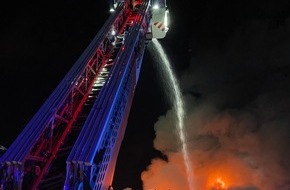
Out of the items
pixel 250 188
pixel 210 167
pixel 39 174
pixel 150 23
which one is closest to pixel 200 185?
pixel 210 167

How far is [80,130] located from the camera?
5879 millimetres

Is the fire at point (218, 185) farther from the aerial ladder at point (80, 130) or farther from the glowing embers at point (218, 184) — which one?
the aerial ladder at point (80, 130)

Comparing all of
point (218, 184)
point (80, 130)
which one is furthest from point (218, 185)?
point (80, 130)

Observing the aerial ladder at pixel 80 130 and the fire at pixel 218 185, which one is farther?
the fire at pixel 218 185

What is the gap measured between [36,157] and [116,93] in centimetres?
148

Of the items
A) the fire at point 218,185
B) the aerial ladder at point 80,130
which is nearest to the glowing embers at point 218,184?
the fire at point 218,185

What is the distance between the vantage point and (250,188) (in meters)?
18.5

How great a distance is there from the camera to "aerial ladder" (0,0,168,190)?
4.56m

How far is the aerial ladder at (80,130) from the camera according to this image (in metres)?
4.56

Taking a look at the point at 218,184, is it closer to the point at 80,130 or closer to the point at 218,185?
the point at 218,185

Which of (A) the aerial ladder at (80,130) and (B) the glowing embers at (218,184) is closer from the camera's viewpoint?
(A) the aerial ladder at (80,130)

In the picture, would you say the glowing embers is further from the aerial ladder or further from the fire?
the aerial ladder

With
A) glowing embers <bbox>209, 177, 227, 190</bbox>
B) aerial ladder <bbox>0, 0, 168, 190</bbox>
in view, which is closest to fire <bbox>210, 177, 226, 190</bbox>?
glowing embers <bbox>209, 177, 227, 190</bbox>

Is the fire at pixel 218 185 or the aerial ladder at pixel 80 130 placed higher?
the fire at pixel 218 185
